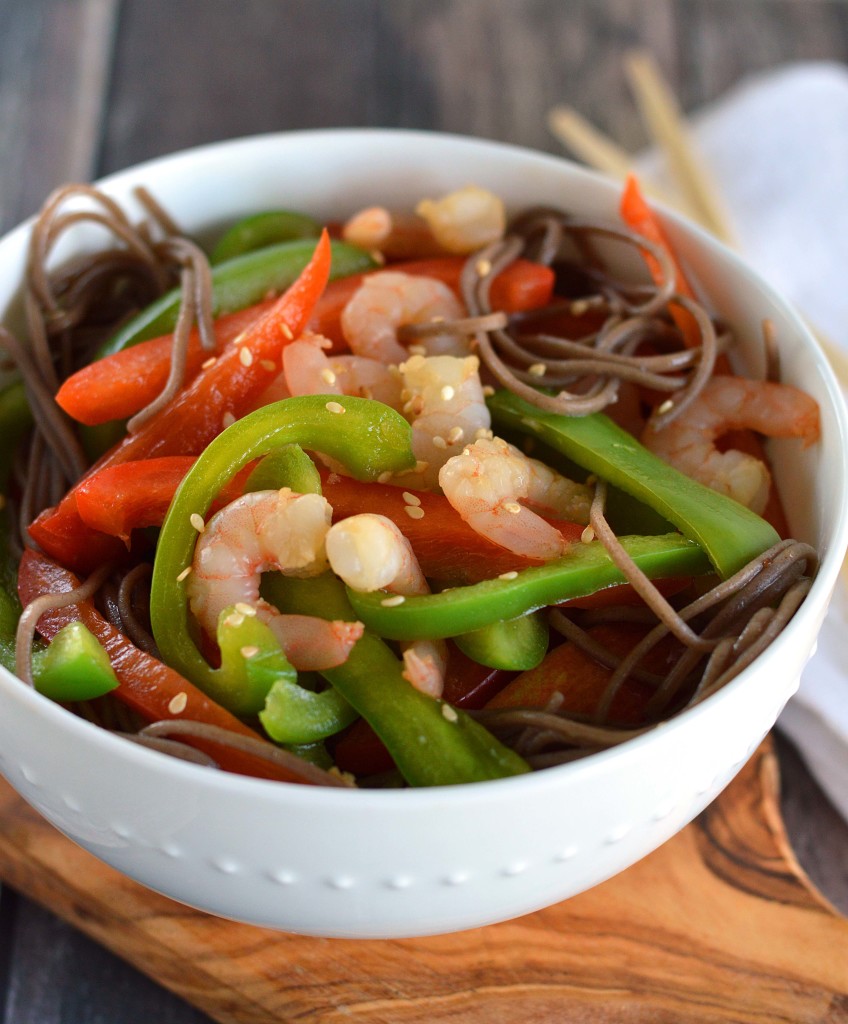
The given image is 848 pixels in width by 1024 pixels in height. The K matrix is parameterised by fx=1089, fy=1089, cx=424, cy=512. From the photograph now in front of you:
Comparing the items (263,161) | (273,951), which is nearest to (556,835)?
(273,951)

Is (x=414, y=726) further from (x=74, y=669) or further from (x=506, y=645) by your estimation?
(x=74, y=669)

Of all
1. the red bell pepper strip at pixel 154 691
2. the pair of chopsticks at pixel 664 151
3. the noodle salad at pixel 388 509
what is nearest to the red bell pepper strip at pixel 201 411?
the noodle salad at pixel 388 509

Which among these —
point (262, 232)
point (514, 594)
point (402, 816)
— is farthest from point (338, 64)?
point (402, 816)

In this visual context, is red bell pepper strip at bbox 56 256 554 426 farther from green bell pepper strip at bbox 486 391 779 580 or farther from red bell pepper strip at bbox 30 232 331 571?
green bell pepper strip at bbox 486 391 779 580

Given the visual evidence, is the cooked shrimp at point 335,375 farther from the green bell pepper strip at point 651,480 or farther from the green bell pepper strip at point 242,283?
the green bell pepper strip at point 242,283

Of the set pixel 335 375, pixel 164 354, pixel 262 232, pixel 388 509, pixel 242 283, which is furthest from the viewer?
pixel 262 232

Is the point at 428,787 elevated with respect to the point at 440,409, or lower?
lower
